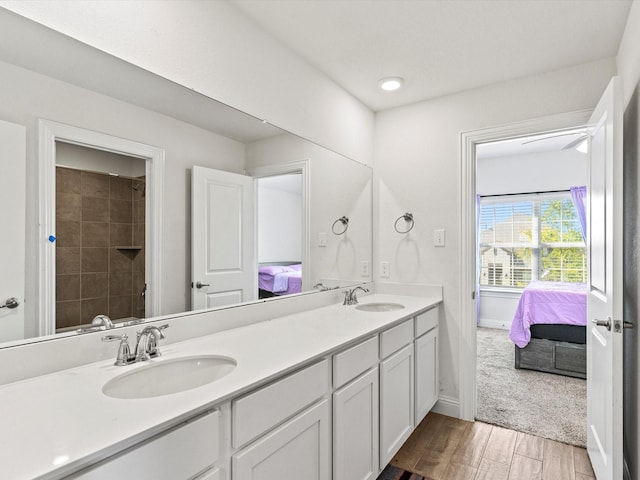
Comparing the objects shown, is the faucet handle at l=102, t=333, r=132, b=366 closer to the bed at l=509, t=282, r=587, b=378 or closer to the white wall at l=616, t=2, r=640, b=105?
the white wall at l=616, t=2, r=640, b=105

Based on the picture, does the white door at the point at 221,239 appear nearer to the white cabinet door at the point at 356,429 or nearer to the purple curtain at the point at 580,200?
the white cabinet door at the point at 356,429

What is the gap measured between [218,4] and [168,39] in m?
0.37

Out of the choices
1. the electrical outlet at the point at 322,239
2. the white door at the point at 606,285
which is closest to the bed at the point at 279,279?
the electrical outlet at the point at 322,239

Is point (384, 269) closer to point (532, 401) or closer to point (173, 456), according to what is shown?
point (532, 401)

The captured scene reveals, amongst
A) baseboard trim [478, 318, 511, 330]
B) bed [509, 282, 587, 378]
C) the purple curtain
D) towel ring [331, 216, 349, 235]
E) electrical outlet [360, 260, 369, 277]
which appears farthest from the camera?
baseboard trim [478, 318, 511, 330]

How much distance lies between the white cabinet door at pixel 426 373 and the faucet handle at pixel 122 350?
1.65 m

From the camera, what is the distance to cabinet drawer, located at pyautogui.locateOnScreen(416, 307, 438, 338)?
2.34m

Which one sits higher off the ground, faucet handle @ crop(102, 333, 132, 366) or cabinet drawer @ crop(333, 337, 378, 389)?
faucet handle @ crop(102, 333, 132, 366)

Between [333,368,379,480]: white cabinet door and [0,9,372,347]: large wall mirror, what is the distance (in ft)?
2.22

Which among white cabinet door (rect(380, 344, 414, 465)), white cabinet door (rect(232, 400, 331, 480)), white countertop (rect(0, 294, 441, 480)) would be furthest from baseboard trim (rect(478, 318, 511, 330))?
white cabinet door (rect(232, 400, 331, 480))

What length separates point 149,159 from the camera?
1.46 metres

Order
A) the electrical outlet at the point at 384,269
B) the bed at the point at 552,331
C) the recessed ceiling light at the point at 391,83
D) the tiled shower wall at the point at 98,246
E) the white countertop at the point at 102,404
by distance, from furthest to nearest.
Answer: the bed at the point at 552,331
the electrical outlet at the point at 384,269
the recessed ceiling light at the point at 391,83
the tiled shower wall at the point at 98,246
the white countertop at the point at 102,404

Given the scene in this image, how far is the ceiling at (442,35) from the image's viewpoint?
1.77 meters

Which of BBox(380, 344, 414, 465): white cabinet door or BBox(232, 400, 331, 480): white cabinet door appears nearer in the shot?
BBox(232, 400, 331, 480): white cabinet door
